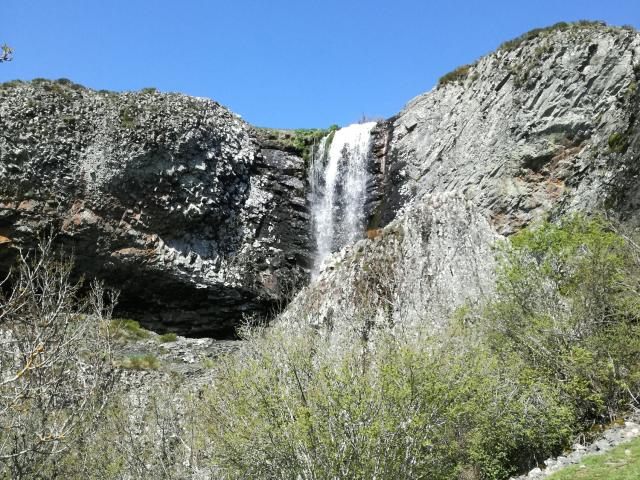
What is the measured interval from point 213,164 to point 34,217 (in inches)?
439

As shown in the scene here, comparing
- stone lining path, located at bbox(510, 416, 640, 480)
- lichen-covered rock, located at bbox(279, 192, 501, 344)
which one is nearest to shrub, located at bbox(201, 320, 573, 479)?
stone lining path, located at bbox(510, 416, 640, 480)

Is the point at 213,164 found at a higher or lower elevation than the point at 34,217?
higher

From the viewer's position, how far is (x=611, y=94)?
87.0 feet

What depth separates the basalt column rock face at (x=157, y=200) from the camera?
34031mm

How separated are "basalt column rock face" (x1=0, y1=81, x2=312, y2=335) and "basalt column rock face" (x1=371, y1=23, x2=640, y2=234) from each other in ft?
28.3

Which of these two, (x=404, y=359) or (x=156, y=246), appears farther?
(x=156, y=246)

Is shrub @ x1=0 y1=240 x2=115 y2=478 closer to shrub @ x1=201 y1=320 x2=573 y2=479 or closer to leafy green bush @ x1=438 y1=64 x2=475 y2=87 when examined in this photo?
shrub @ x1=201 y1=320 x2=573 y2=479

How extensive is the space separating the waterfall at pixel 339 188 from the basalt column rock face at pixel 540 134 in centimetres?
255

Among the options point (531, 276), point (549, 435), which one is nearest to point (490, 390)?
point (549, 435)

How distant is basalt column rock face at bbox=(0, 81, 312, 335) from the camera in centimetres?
3403

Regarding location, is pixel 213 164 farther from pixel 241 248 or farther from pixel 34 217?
pixel 34 217

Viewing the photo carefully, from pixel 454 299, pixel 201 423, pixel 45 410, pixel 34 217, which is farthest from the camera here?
pixel 34 217

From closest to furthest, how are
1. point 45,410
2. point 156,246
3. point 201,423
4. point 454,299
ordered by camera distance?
point 45,410 → point 201,423 → point 454,299 → point 156,246

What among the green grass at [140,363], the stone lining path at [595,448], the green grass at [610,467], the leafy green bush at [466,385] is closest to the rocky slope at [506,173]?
the leafy green bush at [466,385]
